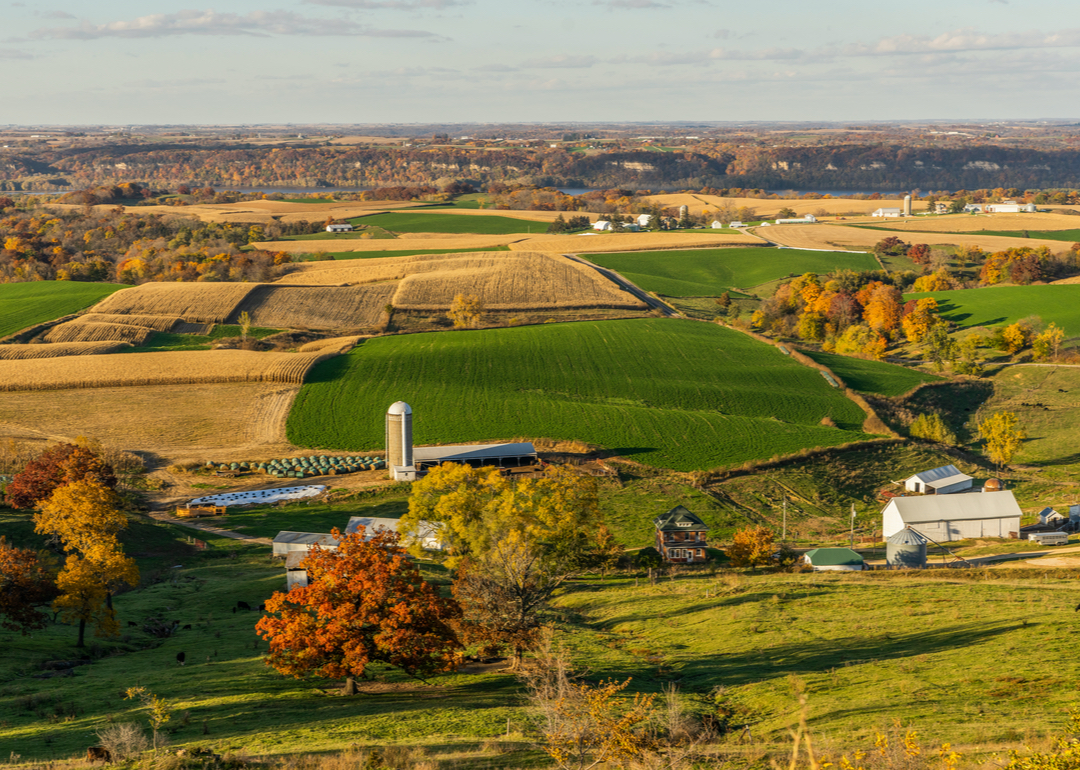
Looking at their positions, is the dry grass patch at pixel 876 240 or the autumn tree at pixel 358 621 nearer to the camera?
the autumn tree at pixel 358 621

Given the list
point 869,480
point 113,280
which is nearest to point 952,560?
point 869,480

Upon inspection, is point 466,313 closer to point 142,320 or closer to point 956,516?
point 142,320

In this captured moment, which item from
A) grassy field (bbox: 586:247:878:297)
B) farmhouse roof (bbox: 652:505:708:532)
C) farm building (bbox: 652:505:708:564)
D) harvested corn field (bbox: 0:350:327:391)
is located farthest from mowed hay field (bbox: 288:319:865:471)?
grassy field (bbox: 586:247:878:297)

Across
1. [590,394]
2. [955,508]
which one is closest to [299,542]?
[590,394]

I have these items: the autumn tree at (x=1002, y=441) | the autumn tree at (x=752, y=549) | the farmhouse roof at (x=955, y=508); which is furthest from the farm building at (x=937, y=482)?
the autumn tree at (x=752, y=549)

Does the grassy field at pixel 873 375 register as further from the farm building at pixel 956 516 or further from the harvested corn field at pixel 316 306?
the harvested corn field at pixel 316 306
